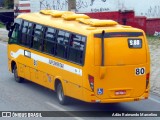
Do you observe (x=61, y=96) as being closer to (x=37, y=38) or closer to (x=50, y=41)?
(x=50, y=41)

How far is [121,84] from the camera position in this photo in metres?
15.1

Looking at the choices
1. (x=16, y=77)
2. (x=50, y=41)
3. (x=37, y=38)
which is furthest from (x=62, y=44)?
(x=16, y=77)

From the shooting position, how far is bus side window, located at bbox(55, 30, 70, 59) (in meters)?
16.4

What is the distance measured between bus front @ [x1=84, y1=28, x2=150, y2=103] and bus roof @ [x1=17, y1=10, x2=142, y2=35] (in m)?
0.24

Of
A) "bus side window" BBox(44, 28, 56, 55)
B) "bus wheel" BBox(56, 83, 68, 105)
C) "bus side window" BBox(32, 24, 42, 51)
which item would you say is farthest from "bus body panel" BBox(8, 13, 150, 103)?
"bus side window" BBox(32, 24, 42, 51)

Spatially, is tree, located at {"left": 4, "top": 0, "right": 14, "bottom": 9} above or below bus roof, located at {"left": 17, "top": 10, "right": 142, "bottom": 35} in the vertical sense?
below

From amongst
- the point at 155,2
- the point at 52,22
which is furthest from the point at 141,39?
the point at 155,2

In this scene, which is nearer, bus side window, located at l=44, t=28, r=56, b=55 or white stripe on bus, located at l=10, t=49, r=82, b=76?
white stripe on bus, located at l=10, t=49, r=82, b=76

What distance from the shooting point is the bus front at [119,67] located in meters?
14.9

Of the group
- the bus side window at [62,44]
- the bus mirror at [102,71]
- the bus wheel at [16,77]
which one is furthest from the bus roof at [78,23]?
the bus wheel at [16,77]

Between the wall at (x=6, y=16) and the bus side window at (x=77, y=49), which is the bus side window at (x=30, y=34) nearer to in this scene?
the bus side window at (x=77, y=49)

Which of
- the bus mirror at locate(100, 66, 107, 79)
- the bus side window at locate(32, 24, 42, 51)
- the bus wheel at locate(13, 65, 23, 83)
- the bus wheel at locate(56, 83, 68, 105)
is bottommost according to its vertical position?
the bus wheel at locate(13, 65, 23, 83)

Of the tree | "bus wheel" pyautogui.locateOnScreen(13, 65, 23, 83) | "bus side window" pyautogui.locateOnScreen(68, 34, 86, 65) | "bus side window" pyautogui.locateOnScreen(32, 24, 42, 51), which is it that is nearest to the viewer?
"bus side window" pyautogui.locateOnScreen(68, 34, 86, 65)

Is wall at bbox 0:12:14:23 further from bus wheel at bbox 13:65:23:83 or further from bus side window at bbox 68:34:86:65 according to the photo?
bus side window at bbox 68:34:86:65
